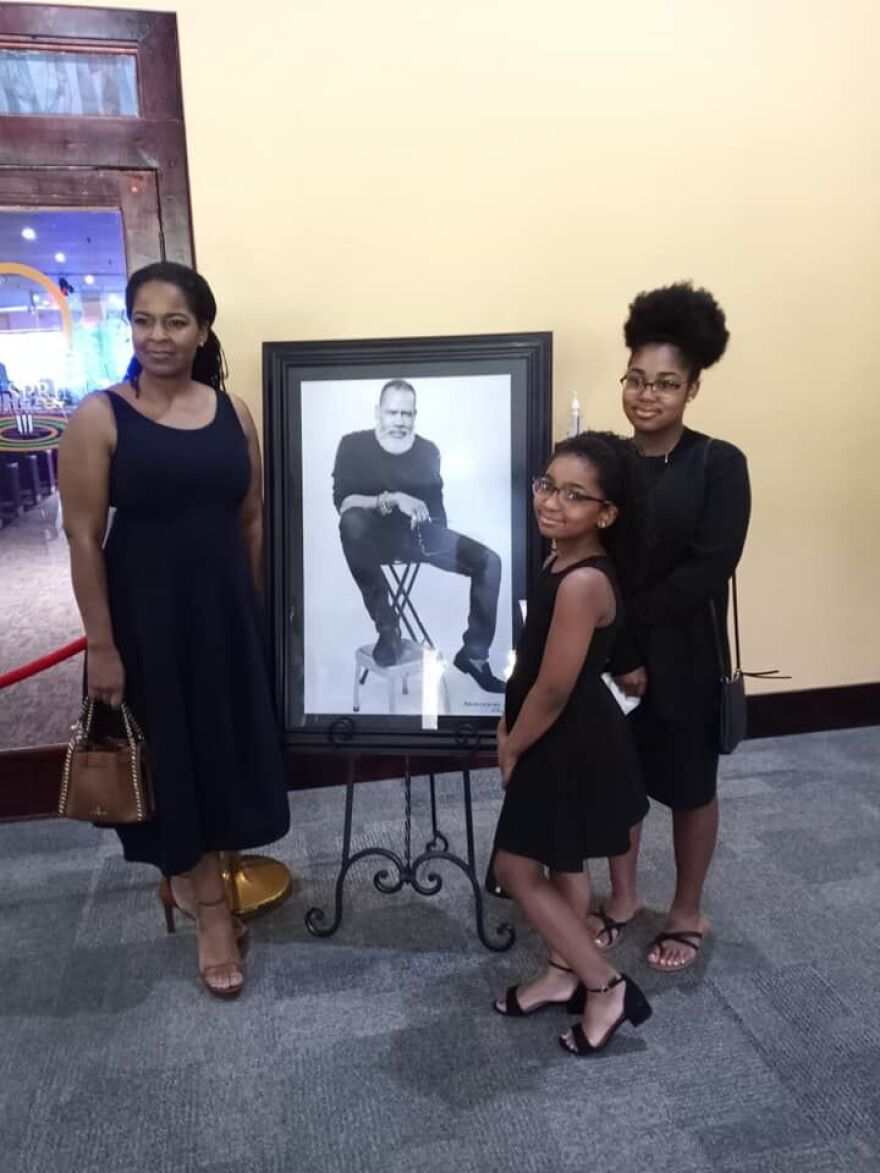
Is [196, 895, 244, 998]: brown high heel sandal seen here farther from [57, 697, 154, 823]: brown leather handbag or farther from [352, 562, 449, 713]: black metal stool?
[352, 562, 449, 713]: black metal stool

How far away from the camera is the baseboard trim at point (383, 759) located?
2725mm

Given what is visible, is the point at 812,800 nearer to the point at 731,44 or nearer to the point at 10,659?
the point at 731,44

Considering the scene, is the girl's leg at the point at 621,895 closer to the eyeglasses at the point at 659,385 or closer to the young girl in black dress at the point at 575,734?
the young girl in black dress at the point at 575,734

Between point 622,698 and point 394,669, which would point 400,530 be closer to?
point 394,669

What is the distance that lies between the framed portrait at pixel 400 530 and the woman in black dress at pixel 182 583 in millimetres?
126

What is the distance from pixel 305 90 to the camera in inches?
96.2

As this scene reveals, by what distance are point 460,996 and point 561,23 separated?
109 inches

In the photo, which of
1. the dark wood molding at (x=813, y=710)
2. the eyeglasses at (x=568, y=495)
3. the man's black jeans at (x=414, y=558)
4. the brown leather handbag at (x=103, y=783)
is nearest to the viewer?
the eyeglasses at (x=568, y=495)

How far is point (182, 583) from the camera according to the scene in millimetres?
1760

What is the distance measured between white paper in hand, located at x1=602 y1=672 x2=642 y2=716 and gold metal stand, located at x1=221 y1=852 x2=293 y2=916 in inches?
44.1

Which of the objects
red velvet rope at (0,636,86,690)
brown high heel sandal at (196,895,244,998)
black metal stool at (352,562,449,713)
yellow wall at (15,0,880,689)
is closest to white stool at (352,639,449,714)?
black metal stool at (352,562,449,713)

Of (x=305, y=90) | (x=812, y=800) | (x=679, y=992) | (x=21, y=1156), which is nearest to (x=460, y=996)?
(x=679, y=992)

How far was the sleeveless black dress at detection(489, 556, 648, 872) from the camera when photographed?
5.24 ft

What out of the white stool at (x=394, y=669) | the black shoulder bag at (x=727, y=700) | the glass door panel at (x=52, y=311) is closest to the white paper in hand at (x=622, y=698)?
the black shoulder bag at (x=727, y=700)
